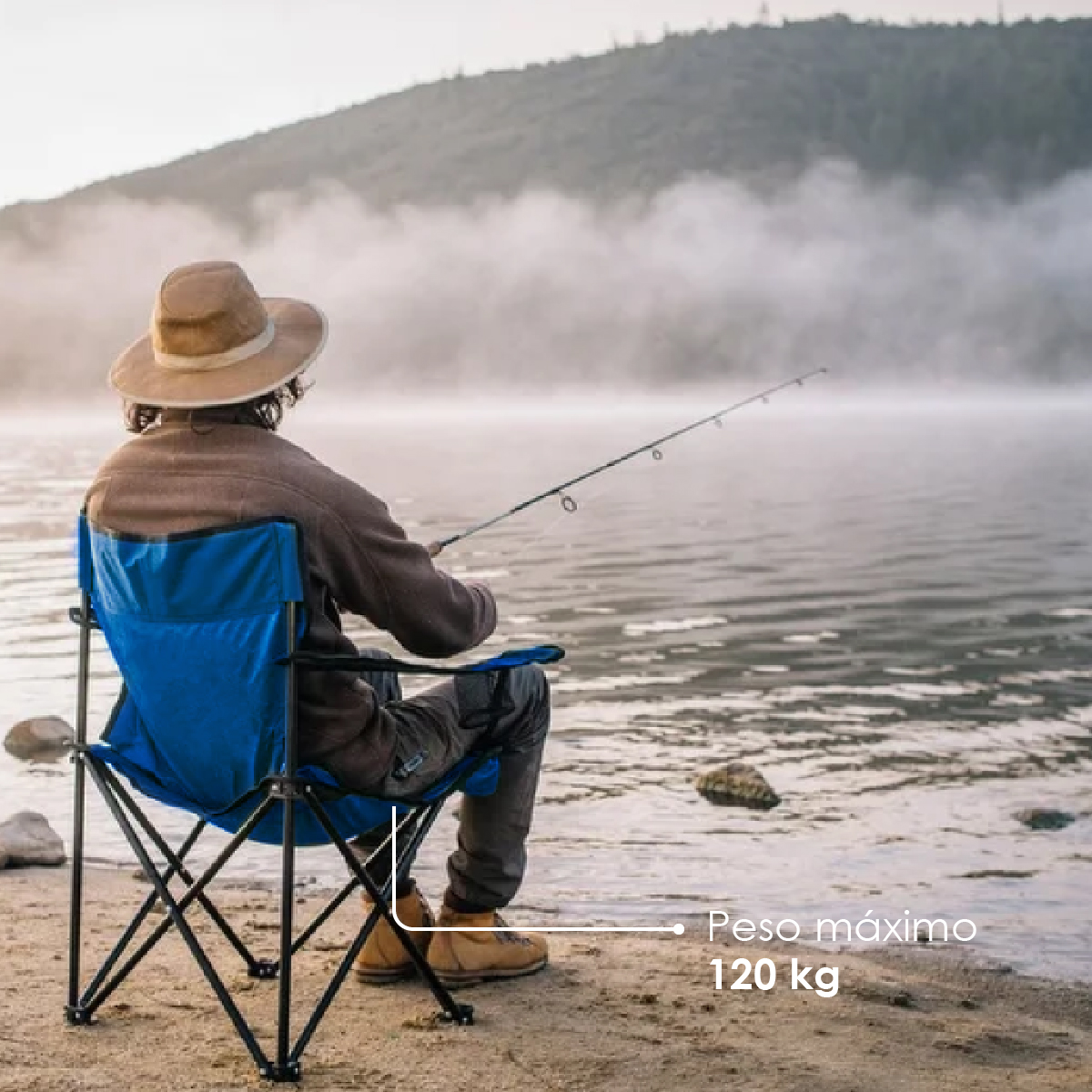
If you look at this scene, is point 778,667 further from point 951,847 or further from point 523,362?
point 523,362

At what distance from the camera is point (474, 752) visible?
4254 mm

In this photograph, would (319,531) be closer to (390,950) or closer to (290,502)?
(290,502)

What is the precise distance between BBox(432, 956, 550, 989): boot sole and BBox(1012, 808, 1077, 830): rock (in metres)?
3.71

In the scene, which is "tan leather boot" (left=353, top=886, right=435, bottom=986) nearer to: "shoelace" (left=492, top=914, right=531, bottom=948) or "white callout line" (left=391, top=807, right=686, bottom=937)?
"white callout line" (left=391, top=807, right=686, bottom=937)

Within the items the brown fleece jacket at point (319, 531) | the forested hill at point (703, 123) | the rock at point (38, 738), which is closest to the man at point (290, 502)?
the brown fleece jacket at point (319, 531)

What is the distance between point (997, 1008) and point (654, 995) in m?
1.03

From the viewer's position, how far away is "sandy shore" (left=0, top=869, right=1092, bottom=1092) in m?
3.82

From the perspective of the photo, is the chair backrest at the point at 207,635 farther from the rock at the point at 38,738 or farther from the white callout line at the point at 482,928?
the rock at the point at 38,738

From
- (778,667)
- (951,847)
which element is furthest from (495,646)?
(951,847)

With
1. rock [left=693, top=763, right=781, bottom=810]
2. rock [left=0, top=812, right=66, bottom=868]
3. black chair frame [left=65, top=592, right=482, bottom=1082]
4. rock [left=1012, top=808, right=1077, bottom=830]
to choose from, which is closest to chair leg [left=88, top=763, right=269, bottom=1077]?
black chair frame [left=65, top=592, right=482, bottom=1082]

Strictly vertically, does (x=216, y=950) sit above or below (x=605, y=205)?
below

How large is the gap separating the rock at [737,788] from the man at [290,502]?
4116mm

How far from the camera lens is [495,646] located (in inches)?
536

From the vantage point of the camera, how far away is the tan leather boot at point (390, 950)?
4.44 m
